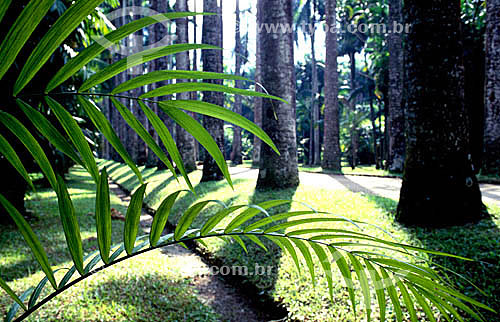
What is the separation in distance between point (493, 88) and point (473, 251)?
7.16m

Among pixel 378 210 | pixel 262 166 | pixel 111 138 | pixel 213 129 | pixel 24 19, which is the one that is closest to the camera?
pixel 24 19

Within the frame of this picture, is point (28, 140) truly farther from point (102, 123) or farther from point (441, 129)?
point (441, 129)

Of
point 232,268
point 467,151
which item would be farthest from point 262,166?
point 467,151

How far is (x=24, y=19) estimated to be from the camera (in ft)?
2.46

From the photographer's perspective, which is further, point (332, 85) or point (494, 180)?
point (332, 85)

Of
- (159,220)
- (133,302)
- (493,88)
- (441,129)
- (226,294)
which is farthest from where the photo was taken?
(493,88)

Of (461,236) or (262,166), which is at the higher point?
(262,166)

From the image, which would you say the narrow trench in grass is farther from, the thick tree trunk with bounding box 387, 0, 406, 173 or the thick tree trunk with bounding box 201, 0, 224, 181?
the thick tree trunk with bounding box 387, 0, 406, 173

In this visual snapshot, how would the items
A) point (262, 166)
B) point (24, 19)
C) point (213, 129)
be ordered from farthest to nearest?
1. point (213, 129)
2. point (262, 166)
3. point (24, 19)

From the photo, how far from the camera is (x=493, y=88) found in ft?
29.3

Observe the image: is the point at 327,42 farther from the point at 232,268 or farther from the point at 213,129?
the point at 232,268

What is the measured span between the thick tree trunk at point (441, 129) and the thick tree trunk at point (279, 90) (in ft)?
10.7

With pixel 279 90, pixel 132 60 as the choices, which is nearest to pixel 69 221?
pixel 132 60

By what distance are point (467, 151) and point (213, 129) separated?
304 inches
